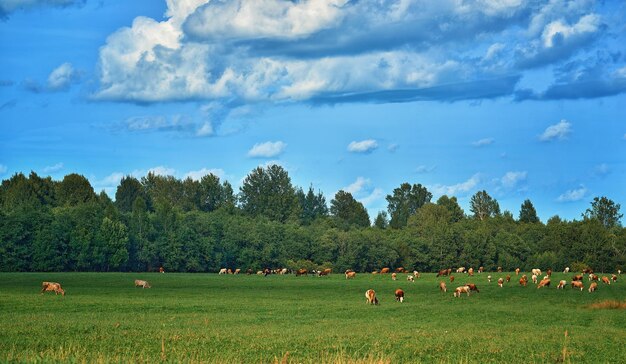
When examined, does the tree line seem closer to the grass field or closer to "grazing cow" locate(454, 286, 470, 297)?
the grass field

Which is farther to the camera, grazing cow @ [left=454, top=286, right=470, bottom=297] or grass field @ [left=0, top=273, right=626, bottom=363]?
grazing cow @ [left=454, top=286, right=470, bottom=297]

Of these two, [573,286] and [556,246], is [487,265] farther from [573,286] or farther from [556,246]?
[573,286]

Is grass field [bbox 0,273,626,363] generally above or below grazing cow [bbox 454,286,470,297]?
below

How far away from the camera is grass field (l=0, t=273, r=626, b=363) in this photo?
99.0 feet

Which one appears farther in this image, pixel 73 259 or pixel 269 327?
pixel 73 259

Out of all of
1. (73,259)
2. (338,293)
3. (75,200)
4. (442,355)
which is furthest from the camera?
(75,200)

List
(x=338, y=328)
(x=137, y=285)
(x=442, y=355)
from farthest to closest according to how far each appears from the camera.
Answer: (x=137, y=285)
(x=338, y=328)
(x=442, y=355)

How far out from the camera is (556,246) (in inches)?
6147

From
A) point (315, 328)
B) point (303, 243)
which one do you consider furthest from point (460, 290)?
point (303, 243)

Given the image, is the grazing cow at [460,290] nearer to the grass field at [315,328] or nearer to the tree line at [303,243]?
the grass field at [315,328]

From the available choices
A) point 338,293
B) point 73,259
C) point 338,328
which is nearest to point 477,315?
point 338,328

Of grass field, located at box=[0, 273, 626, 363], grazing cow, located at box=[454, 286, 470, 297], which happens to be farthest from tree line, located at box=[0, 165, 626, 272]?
grazing cow, located at box=[454, 286, 470, 297]

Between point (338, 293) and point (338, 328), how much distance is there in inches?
1431

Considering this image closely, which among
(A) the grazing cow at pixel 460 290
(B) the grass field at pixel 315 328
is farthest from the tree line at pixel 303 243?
(A) the grazing cow at pixel 460 290
